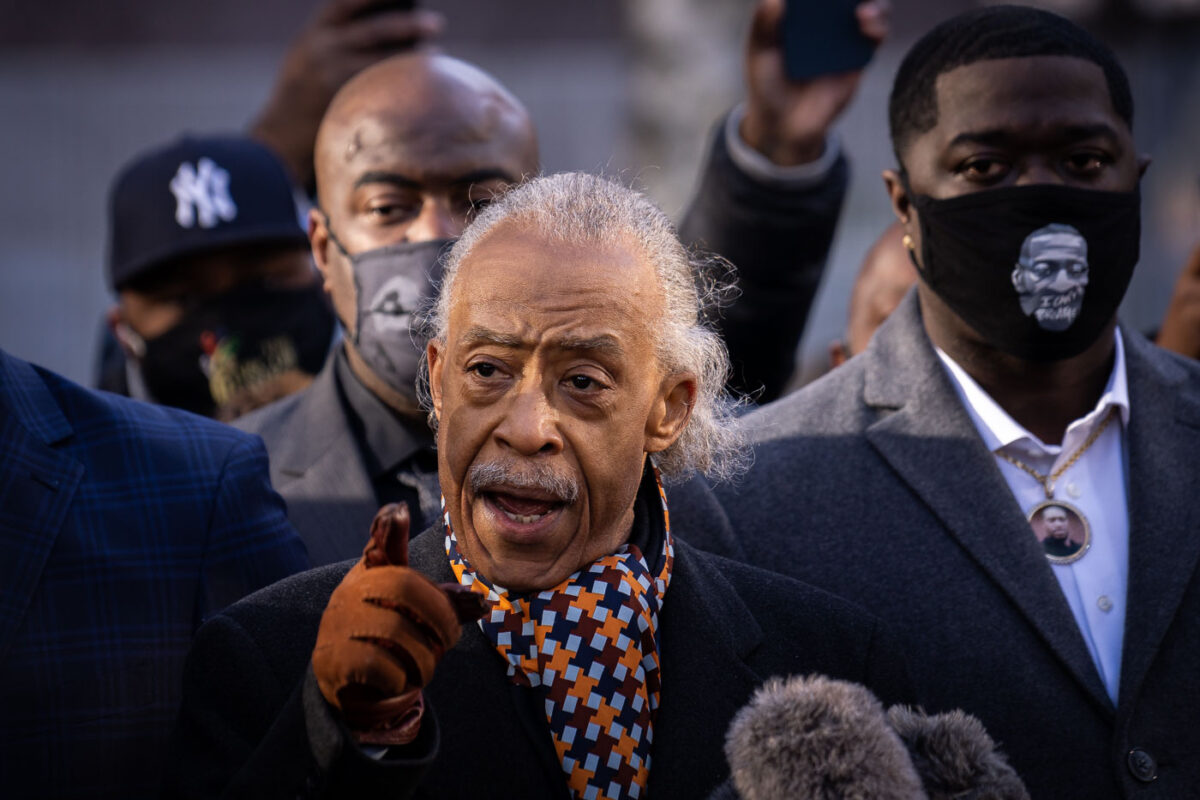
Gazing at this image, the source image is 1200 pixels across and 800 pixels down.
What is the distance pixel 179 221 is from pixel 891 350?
8.02 ft

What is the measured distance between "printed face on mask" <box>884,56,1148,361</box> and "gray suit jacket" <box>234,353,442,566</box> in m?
1.40

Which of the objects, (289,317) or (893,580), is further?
(289,317)

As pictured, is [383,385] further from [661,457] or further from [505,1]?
[505,1]

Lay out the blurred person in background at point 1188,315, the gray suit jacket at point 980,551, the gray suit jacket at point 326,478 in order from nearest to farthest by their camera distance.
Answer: the gray suit jacket at point 980,551 → the gray suit jacket at point 326,478 → the blurred person in background at point 1188,315

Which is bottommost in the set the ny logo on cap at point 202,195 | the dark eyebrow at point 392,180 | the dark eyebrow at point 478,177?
the ny logo on cap at point 202,195

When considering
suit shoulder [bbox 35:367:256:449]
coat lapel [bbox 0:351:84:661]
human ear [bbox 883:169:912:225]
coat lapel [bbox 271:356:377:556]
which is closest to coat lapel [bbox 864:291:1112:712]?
human ear [bbox 883:169:912:225]

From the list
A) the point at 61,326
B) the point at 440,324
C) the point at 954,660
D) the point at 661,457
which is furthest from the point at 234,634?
the point at 61,326

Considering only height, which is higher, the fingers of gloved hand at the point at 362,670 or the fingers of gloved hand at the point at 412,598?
the fingers of gloved hand at the point at 412,598

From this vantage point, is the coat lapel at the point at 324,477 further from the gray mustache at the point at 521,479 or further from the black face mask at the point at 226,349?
the gray mustache at the point at 521,479

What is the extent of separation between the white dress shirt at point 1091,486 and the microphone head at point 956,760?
1.02 metres

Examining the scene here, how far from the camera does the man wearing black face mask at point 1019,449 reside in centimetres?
328

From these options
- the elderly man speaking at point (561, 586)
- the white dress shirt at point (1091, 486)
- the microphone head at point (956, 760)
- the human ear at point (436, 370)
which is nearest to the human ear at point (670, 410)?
the elderly man speaking at point (561, 586)

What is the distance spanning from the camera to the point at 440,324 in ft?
10.1

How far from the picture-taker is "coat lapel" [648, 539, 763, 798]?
9.04ft
